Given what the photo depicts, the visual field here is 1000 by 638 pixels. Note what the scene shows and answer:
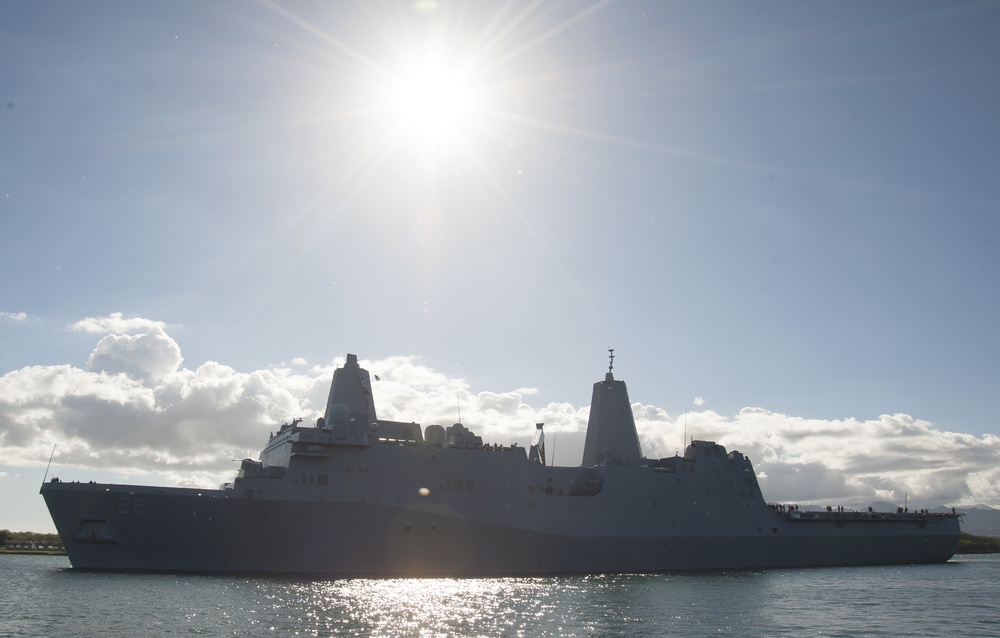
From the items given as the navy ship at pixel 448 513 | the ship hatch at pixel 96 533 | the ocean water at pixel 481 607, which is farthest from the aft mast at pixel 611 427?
the ship hatch at pixel 96 533

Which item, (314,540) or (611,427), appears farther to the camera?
(611,427)

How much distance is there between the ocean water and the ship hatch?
1198 mm

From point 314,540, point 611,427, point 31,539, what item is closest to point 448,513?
point 314,540

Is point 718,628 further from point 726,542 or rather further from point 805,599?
point 726,542

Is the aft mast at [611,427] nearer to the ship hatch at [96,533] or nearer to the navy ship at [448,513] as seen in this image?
the navy ship at [448,513]

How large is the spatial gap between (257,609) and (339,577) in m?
7.69

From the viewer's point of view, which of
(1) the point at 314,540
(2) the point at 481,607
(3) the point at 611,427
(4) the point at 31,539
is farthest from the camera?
(4) the point at 31,539

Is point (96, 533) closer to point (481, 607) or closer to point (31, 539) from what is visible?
point (481, 607)

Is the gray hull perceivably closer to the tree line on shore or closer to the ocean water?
the ocean water

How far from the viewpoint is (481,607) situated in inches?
799

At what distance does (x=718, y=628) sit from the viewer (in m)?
17.7

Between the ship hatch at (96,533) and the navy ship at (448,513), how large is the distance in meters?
0.04

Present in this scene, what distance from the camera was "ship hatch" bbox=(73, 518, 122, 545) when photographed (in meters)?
24.9

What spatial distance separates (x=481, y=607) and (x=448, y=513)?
8.25 metres
